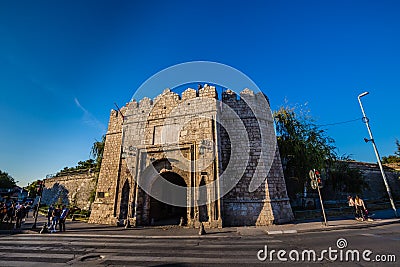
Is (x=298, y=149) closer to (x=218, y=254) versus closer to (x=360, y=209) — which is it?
(x=360, y=209)

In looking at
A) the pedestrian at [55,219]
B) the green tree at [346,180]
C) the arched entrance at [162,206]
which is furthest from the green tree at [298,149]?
the pedestrian at [55,219]

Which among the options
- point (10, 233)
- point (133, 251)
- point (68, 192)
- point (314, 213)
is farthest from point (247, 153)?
point (68, 192)

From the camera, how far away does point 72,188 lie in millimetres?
25234

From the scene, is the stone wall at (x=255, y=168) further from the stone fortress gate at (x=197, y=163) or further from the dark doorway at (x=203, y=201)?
the dark doorway at (x=203, y=201)

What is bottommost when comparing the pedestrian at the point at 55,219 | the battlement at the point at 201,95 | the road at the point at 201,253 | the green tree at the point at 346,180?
the road at the point at 201,253

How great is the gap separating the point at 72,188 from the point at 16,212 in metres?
14.3

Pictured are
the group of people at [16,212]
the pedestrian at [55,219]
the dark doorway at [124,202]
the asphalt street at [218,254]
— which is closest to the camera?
the asphalt street at [218,254]

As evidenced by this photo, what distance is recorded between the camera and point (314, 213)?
1233 cm

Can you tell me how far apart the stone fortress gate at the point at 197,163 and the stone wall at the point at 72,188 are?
32.5 feet

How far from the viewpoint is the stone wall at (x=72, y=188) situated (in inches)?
883

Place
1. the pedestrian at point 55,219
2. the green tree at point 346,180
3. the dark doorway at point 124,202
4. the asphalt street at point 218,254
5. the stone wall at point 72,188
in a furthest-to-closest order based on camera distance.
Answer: the stone wall at point 72,188
the green tree at point 346,180
the dark doorway at point 124,202
the pedestrian at point 55,219
the asphalt street at point 218,254

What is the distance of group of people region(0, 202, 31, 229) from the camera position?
1183 cm

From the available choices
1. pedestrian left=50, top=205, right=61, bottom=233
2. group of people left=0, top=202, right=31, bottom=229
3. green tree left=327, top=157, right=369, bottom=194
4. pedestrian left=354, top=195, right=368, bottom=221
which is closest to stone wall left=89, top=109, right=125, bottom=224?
pedestrian left=50, top=205, right=61, bottom=233

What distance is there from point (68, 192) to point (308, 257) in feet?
99.2
